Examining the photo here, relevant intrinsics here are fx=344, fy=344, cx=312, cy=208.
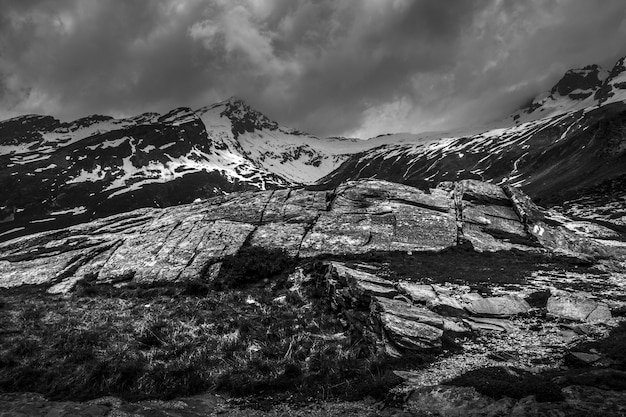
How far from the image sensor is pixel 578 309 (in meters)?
17.8

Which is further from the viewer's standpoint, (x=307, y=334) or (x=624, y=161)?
(x=624, y=161)

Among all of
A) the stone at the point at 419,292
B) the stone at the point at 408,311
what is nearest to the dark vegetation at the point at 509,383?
the stone at the point at 408,311

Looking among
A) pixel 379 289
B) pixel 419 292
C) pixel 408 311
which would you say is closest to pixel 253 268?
pixel 379 289

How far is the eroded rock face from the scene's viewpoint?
110 feet

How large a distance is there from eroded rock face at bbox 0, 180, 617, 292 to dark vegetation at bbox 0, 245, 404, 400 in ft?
27.3

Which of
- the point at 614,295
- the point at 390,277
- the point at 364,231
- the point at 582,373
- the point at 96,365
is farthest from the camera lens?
the point at 364,231

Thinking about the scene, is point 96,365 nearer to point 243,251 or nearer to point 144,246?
point 243,251

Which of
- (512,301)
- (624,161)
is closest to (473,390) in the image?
(512,301)

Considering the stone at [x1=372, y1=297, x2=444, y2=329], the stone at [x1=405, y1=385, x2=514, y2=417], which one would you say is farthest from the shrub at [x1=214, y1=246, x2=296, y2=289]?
the stone at [x1=405, y1=385, x2=514, y2=417]

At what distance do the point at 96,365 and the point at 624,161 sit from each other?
109 m

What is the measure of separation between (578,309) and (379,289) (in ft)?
33.5

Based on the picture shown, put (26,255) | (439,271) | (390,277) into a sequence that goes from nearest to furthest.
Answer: (390,277) < (439,271) < (26,255)

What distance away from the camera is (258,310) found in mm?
22719

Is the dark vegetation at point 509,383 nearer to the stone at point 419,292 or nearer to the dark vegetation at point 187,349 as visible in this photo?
the dark vegetation at point 187,349
